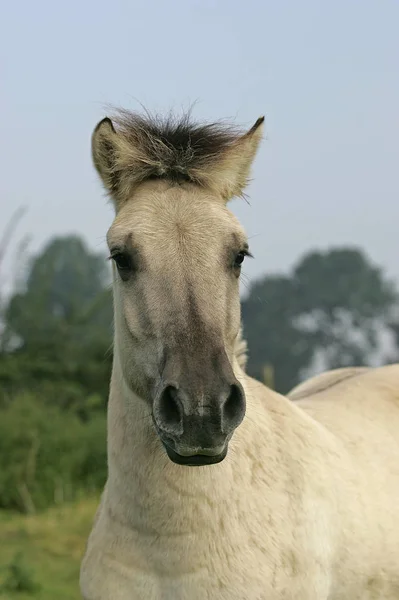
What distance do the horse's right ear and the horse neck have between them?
854mm

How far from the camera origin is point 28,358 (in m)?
15.7

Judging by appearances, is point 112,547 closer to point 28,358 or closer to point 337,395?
point 337,395

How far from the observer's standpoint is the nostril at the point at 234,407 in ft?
9.27

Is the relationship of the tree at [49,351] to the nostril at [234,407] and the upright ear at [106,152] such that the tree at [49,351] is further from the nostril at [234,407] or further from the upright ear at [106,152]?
the nostril at [234,407]

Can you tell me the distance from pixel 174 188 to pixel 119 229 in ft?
1.13

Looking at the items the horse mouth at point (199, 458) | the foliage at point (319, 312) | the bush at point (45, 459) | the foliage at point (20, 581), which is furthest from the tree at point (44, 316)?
the foliage at point (319, 312)

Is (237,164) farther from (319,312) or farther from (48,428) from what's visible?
(319,312)

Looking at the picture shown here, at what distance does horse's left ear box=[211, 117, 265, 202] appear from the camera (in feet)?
12.1

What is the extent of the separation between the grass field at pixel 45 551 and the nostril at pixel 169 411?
16.6ft

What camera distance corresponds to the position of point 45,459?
11914 mm

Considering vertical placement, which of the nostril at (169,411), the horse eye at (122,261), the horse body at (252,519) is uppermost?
the horse eye at (122,261)

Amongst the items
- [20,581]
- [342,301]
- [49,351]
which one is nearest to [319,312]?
[342,301]

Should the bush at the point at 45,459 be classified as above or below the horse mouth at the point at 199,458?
below

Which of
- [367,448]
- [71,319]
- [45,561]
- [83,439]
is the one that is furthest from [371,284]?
[367,448]
